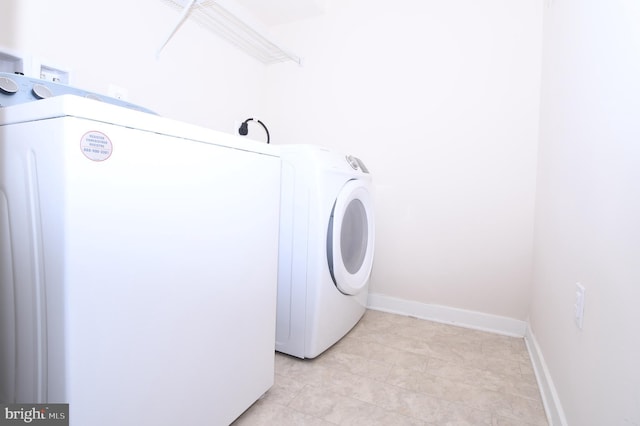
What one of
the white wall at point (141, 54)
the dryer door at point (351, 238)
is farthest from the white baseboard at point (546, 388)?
the white wall at point (141, 54)

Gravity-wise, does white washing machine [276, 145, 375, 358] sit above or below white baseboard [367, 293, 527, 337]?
above

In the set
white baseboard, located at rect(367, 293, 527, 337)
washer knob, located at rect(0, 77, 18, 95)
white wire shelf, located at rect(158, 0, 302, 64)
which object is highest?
white wire shelf, located at rect(158, 0, 302, 64)

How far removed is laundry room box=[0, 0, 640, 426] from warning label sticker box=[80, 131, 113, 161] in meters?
0.42

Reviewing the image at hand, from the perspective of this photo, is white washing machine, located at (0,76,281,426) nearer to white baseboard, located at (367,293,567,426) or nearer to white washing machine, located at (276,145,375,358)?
white washing machine, located at (276,145,375,358)

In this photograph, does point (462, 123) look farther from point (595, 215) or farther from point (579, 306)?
point (579, 306)

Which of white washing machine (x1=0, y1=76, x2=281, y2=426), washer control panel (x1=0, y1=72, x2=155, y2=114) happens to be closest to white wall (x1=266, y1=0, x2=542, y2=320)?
white washing machine (x1=0, y1=76, x2=281, y2=426)

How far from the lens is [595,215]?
2.89 ft

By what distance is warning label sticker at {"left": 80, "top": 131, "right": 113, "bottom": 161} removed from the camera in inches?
23.2

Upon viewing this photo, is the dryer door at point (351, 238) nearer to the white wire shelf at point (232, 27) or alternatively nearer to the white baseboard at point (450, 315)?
the white baseboard at point (450, 315)

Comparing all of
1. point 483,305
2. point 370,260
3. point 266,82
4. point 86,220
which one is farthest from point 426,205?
point 86,220

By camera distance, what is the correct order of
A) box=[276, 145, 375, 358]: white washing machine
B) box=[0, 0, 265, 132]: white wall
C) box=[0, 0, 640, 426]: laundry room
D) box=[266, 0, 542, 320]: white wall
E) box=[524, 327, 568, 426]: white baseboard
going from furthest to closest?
box=[266, 0, 542, 320]: white wall
box=[276, 145, 375, 358]: white washing machine
box=[0, 0, 265, 132]: white wall
box=[524, 327, 568, 426]: white baseboard
box=[0, 0, 640, 426]: laundry room

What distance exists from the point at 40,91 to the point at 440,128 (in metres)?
1.99

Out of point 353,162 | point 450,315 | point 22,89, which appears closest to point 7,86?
point 22,89

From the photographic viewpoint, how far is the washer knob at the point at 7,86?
845 mm
